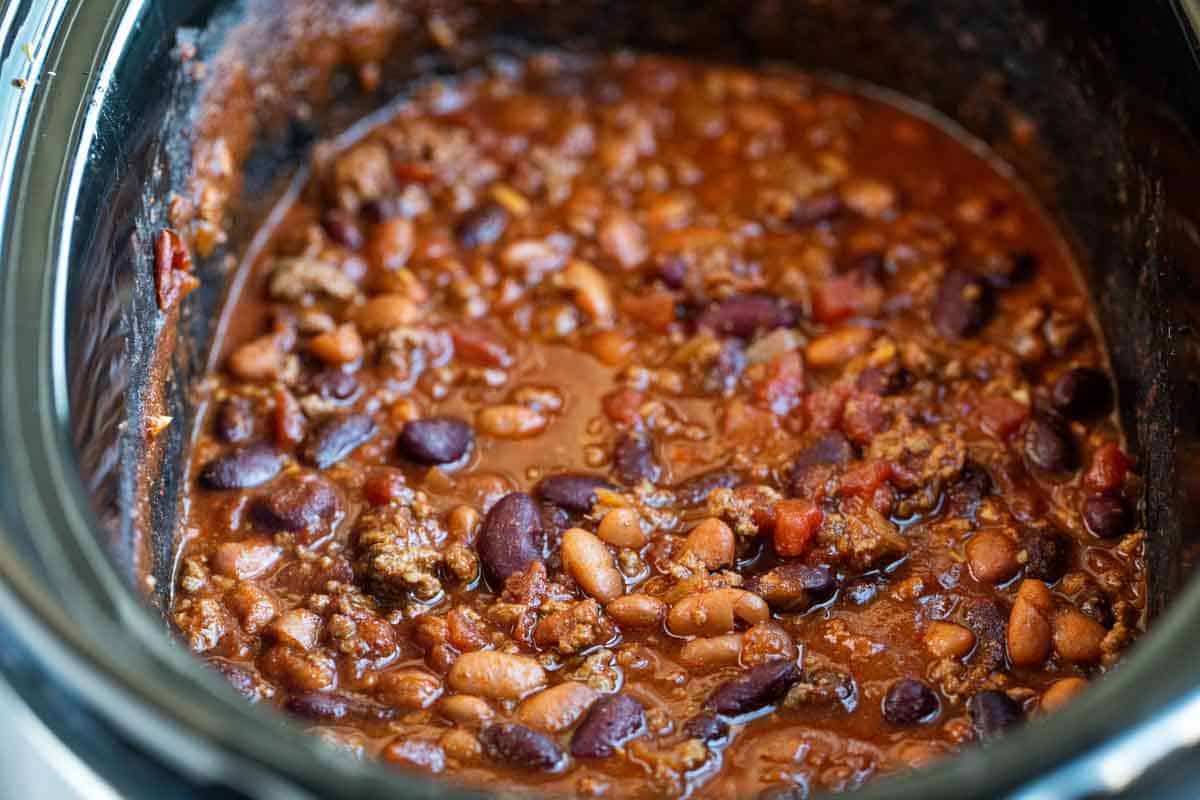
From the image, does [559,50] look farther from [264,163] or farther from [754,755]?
[754,755]

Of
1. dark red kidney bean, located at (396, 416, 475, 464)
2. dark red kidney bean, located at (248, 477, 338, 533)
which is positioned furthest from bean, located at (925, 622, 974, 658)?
dark red kidney bean, located at (248, 477, 338, 533)

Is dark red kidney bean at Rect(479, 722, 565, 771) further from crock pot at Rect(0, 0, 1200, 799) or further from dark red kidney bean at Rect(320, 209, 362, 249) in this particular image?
dark red kidney bean at Rect(320, 209, 362, 249)

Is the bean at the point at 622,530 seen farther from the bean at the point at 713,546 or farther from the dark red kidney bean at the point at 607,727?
the dark red kidney bean at the point at 607,727

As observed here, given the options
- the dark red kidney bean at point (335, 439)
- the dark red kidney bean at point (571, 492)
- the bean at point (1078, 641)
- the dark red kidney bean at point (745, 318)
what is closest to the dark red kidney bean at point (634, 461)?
the dark red kidney bean at point (571, 492)

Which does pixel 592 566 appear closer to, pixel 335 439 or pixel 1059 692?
pixel 335 439

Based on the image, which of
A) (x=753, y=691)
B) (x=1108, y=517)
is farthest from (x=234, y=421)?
(x=1108, y=517)

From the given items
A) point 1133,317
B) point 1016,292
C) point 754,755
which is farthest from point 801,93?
point 754,755
